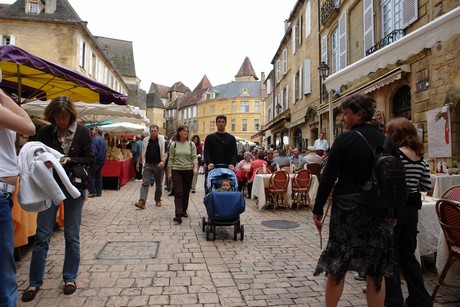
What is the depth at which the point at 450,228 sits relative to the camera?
308cm

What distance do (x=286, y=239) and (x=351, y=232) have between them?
121 inches

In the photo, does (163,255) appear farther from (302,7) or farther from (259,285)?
(302,7)

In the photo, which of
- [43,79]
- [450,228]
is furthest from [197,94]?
[450,228]

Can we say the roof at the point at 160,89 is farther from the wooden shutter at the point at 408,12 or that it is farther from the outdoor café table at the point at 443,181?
the outdoor café table at the point at 443,181

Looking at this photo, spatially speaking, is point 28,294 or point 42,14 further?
point 42,14

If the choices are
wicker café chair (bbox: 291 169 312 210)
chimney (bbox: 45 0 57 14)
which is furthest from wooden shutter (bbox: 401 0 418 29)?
chimney (bbox: 45 0 57 14)

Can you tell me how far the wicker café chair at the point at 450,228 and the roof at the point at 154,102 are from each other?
81280 mm

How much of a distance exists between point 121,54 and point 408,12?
49633mm

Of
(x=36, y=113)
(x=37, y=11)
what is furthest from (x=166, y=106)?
(x=36, y=113)

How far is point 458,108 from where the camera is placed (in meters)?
7.12

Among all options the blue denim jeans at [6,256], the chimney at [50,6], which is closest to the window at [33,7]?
the chimney at [50,6]

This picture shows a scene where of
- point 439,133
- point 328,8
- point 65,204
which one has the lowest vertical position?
point 65,204

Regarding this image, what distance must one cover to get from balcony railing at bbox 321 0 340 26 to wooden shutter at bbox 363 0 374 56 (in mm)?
2982

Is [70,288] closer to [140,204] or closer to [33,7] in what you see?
[140,204]
